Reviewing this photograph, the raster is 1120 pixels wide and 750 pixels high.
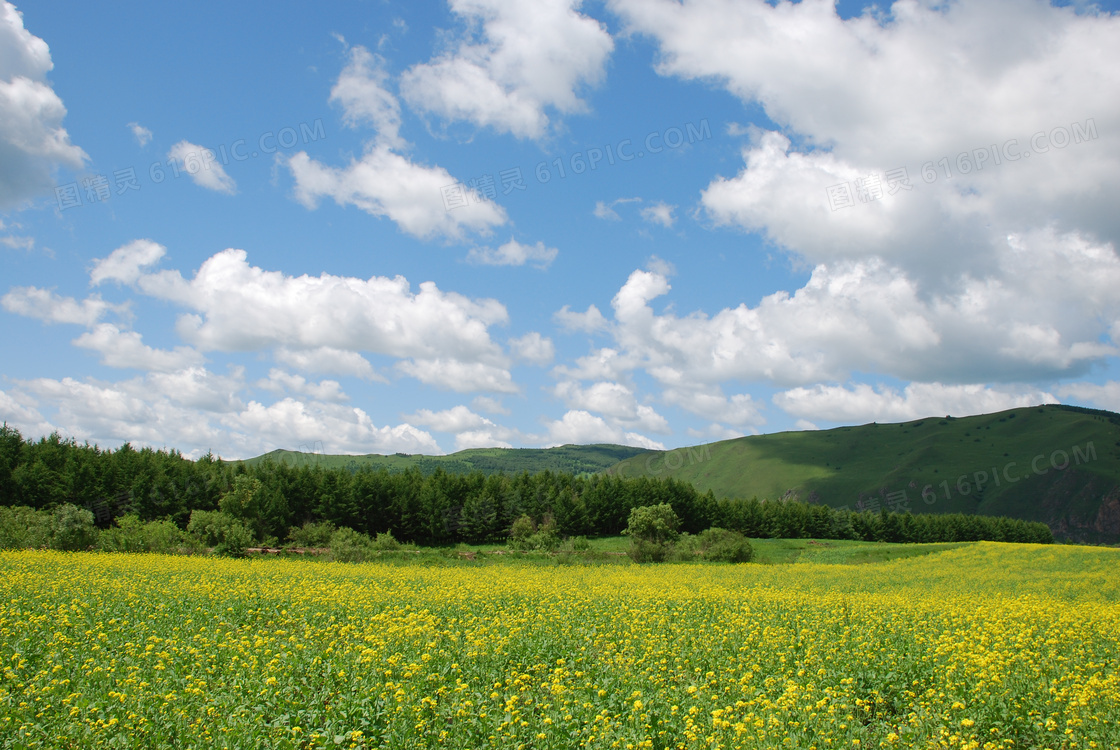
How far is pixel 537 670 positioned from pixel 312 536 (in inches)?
2270

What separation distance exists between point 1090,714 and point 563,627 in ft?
33.6

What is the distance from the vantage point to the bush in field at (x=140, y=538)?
42531 millimetres

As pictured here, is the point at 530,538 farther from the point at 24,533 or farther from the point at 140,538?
the point at 24,533

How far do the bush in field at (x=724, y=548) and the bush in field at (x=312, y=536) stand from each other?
39.6m

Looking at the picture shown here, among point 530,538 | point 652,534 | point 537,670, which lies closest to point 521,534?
point 530,538

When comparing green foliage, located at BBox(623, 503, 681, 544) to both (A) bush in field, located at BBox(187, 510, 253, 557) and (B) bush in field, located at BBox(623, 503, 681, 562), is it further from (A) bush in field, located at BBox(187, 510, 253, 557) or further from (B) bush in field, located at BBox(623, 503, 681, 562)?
(A) bush in field, located at BBox(187, 510, 253, 557)

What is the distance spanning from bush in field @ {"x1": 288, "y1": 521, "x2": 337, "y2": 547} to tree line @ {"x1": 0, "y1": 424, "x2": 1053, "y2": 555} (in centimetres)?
107

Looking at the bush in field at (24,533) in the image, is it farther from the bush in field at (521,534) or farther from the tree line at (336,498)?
the bush in field at (521,534)

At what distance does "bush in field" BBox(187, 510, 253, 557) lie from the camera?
4869cm

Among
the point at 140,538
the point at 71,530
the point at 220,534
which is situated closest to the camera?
the point at 71,530

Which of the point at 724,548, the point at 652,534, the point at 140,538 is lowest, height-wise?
the point at 724,548

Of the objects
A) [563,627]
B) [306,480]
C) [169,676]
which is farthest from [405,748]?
[306,480]

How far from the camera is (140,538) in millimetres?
43344

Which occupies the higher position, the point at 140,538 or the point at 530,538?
the point at 140,538
